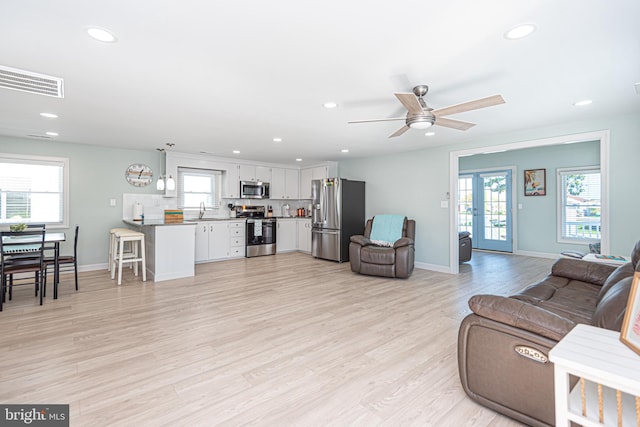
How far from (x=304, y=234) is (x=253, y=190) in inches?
67.7

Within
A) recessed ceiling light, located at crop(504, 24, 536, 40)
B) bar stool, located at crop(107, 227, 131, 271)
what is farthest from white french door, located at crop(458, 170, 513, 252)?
bar stool, located at crop(107, 227, 131, 271)

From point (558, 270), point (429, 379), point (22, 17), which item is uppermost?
point (22, 17)

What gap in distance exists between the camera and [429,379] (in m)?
2.10

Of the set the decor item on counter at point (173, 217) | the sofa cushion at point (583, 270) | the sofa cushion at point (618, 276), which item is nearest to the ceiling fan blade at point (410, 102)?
the sofa cushion at point (618, 276)

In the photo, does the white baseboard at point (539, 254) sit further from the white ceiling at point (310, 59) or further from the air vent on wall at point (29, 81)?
the air vent on wall at point (29, 81)

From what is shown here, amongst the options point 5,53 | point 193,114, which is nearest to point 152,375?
point 5,53

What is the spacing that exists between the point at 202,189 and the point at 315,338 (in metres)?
5.25

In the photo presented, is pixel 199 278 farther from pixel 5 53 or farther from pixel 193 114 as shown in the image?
pixel 5 53

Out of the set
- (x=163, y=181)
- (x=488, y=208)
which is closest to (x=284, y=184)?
(x=163, y=181)

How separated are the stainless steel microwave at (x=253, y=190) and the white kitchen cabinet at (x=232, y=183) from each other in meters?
0.12

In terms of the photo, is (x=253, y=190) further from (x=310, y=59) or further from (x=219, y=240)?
(x=310, y=59)

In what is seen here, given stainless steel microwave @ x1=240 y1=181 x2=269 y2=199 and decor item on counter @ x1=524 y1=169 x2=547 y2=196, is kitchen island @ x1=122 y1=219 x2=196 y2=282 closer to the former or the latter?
stainless steel microwave @ x1=240 y1=181 x2=269 y2=199

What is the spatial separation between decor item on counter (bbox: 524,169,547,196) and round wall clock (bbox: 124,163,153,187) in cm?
831

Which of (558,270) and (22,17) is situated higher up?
(22,17)
